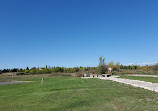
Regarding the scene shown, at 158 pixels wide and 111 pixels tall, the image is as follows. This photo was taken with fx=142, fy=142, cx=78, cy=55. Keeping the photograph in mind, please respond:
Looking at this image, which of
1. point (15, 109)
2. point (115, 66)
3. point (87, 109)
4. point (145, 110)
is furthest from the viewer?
point (115, 66)

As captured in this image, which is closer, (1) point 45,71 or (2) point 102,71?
(2) point 102,71

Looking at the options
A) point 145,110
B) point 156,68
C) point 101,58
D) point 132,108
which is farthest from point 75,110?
point 156,68

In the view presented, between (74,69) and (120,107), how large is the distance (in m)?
34.8

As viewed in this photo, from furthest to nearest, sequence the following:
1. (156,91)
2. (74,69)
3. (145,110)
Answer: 1. (74,69)
2. (156,91)
3. (145,110)

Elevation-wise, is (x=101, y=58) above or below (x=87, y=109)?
above

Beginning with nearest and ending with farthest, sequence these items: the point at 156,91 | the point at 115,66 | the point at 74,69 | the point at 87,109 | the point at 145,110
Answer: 1. the point at 145,110
2. the point at 87,109
3. the point at 156,91
4. the point at 115,66
5. the point at 74,69

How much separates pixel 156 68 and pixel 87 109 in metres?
31.8

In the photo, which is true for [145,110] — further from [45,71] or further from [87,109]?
[45,71]

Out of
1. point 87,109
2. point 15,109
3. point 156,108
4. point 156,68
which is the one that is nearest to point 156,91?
point 156,108

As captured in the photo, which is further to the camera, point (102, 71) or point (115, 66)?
point (115, 66)

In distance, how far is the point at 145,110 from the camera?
4.23 meters

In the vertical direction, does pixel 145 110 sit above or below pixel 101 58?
below

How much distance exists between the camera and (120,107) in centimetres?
465

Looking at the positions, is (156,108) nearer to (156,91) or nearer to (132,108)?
(132,108)
